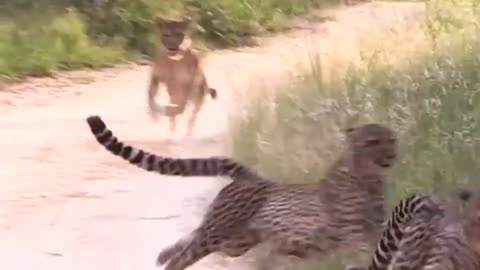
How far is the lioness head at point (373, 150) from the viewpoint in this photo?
1.95 meters

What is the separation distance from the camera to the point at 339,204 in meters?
1.99

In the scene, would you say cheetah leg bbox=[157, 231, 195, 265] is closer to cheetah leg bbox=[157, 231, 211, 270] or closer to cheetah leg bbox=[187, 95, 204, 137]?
cheetah leg bbox=[157, 231, 211, 270]

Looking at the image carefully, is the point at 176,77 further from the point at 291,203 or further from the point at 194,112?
the point at 291,203

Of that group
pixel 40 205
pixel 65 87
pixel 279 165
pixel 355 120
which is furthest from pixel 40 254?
pixel 65 87

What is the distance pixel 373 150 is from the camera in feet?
6.40

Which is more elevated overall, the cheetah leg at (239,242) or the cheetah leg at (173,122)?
the cheetah leg at (173,122)

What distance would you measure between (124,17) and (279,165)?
70.4 inches

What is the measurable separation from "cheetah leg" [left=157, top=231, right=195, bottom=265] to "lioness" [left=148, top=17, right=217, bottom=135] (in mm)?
800

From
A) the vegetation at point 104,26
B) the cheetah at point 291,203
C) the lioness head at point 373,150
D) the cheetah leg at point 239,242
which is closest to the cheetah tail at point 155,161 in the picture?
the cheetah at point 291,203

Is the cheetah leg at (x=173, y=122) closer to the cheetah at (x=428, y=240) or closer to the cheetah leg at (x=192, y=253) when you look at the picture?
the cheetah leg at (x=192, y=253)

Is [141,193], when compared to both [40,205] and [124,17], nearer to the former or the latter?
[40,205]

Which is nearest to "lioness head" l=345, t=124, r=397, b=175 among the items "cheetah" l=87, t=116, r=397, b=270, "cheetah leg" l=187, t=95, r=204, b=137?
"cheetah" l=87, t=116, r=397, b=270

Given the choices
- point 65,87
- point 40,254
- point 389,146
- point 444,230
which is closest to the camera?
point 444,230

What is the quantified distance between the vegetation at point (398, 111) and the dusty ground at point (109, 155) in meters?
0.16
